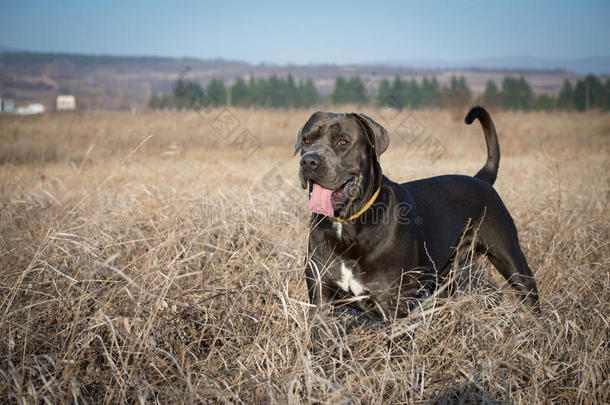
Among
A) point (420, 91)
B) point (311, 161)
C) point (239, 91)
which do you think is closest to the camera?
point (311, 161)

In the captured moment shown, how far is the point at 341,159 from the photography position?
261 centimetres

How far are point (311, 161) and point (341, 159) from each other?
0.21 metres

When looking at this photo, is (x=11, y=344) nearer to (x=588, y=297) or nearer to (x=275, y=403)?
(x=275, y=403)

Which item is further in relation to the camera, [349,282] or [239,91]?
[239,91]

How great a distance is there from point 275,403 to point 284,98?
55206 mm

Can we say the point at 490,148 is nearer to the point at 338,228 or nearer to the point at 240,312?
the point at 338,228

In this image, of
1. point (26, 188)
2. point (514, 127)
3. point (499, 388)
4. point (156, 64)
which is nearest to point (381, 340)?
point (499, 388)

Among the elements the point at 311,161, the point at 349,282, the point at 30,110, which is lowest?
the point at 349,282

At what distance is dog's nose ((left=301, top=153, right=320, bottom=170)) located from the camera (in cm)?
249

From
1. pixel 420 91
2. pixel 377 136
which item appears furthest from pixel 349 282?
pixel 420 91

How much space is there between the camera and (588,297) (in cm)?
308

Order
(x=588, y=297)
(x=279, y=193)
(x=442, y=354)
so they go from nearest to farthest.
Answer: (x=442, y=354) → (x=588, y=297) → (x=279, y=193)

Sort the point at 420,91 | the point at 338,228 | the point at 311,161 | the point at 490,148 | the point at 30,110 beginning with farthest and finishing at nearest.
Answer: the point at 420,91 → the point at 30,110 → the point at 490,148 → the point at 338,228 → the point at 311,161

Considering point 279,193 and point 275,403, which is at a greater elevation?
point 279,193
